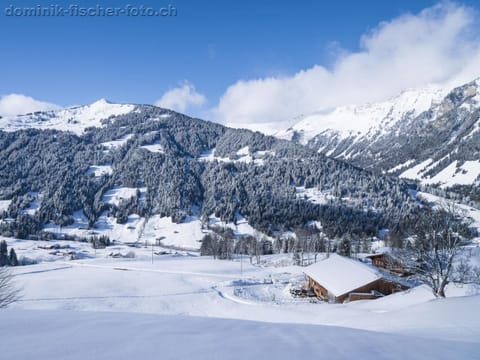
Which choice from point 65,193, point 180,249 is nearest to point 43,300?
point 180,249

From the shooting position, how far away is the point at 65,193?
549ft

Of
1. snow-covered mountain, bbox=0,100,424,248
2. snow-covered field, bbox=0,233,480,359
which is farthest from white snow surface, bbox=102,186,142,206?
snow-covered field, bbox=0,233,480,359

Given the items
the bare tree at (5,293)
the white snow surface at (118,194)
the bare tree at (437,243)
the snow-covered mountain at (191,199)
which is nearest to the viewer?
the bare tree at (437,243)

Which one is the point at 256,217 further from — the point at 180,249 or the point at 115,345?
the point at 115,345

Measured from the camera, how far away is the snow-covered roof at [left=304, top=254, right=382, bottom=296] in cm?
4038

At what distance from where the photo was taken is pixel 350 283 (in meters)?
40.8

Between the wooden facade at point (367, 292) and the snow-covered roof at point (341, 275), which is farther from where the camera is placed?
the snow-covered roof at point (341, 275)

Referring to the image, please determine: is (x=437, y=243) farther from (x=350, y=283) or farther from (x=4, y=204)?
(x=4, y=204)

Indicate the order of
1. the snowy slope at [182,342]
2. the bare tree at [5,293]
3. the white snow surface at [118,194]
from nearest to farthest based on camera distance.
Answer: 1. the snowy slope at [182,342]
2. the bare tree at [5,293]
3. the white snow surface at [118,194]

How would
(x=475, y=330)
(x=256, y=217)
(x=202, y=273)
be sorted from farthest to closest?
(x=256, y=217)
(x=202, y=273)
(x=475, y=330)

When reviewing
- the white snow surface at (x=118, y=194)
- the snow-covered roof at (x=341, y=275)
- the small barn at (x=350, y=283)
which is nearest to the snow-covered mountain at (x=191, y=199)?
the white snow surface at (x=118, y=194)

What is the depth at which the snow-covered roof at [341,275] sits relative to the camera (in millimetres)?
40375

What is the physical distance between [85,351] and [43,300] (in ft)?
145

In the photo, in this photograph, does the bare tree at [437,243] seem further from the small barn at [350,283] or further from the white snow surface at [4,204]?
the white snow surface at [4,204]
